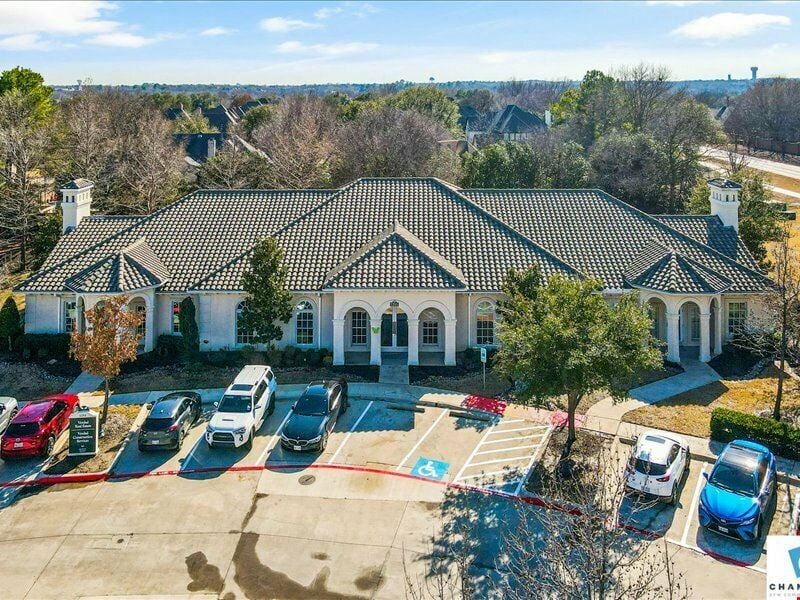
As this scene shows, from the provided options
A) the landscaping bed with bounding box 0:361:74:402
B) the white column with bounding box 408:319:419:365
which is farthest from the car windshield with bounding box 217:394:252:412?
the landscaping bed with bounding box 0:361:74:402

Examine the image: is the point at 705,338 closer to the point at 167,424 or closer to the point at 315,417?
the point at 315,417

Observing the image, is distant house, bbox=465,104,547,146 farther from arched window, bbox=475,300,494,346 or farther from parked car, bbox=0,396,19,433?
parked car, bbox=0,396,19,433

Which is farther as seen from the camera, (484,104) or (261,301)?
(484,104)

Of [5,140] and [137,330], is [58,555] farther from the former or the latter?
[5,140]

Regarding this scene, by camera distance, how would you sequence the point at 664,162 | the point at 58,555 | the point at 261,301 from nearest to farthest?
1. the point at 58,555
2. the point at 261,301
3. the point at 664,162

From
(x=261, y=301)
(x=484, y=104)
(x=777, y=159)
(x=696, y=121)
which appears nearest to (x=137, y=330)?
(x=261, y=301)

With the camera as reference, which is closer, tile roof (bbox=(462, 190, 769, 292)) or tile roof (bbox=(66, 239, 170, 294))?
tile roof (bbox=(66, 239, 170, 294))

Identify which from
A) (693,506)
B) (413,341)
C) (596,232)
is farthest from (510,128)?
(693,506)
